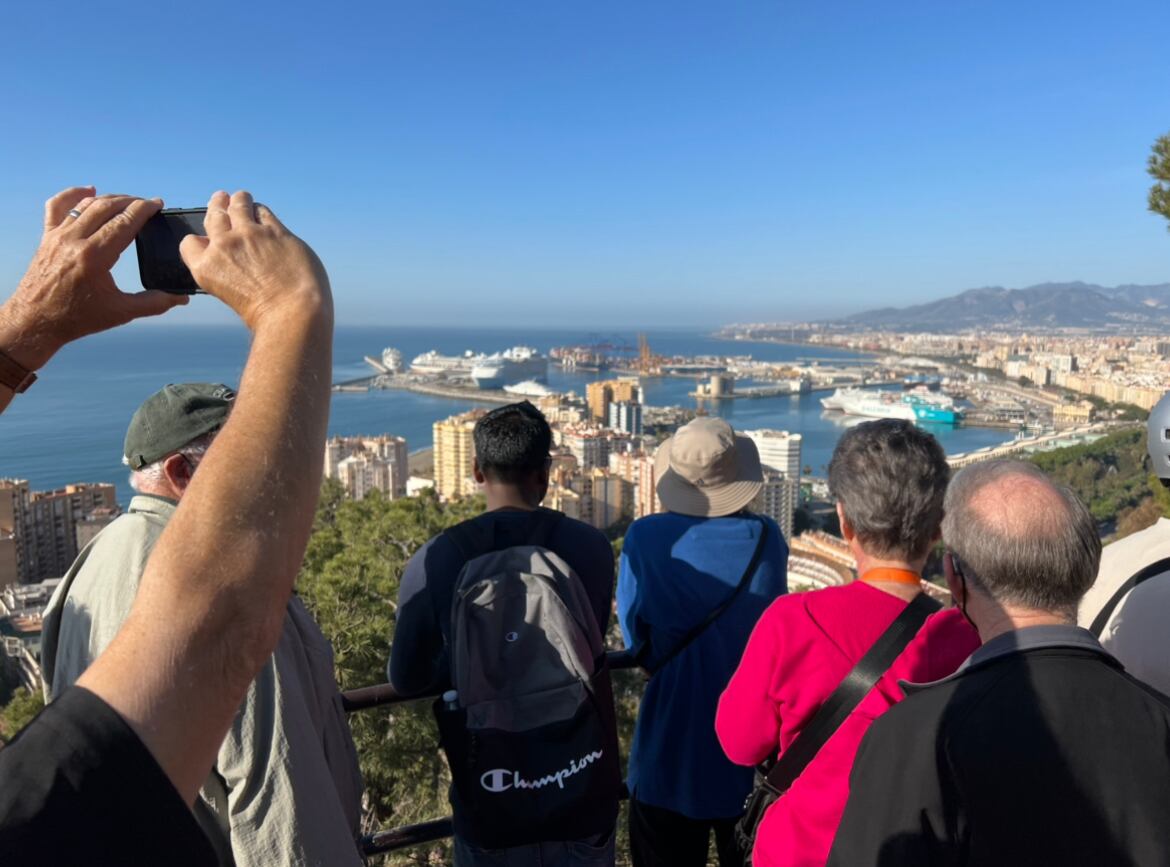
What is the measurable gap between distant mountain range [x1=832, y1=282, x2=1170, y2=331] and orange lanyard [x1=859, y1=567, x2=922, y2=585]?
281 feet

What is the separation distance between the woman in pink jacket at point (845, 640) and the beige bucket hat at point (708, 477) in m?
0.28

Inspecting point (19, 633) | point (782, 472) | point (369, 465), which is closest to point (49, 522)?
point (19, 633)

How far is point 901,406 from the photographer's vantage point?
34031 mm

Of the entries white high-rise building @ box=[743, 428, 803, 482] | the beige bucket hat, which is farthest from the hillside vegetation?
the beige bucket hat

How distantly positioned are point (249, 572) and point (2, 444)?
62.1 ft

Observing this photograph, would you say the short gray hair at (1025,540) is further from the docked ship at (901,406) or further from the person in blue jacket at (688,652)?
the docked ship at (901,406)

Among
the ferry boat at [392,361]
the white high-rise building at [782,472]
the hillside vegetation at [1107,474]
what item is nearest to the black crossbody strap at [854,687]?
the hillside vegetation at [1107,474]

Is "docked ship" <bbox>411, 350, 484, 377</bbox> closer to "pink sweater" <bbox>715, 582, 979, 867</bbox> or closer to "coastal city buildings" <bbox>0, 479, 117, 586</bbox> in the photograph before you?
"coastal city buildings" <bbox>0, 479, 117, 586</bbox>

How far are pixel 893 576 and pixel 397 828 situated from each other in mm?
874

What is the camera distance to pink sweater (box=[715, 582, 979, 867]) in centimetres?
80

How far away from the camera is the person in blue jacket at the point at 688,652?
1159 millimetres

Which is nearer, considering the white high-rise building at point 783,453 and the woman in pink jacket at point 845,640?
the woman in pink jacket at point 845,640

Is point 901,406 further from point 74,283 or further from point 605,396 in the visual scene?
point 74,283

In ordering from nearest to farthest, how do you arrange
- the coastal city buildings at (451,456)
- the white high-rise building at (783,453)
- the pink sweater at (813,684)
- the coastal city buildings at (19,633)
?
the pink sweater at (813,684), the coastal city buildings at (19,633), the coastal city buildings at (451,456), the white high-rise building at (783,453)
